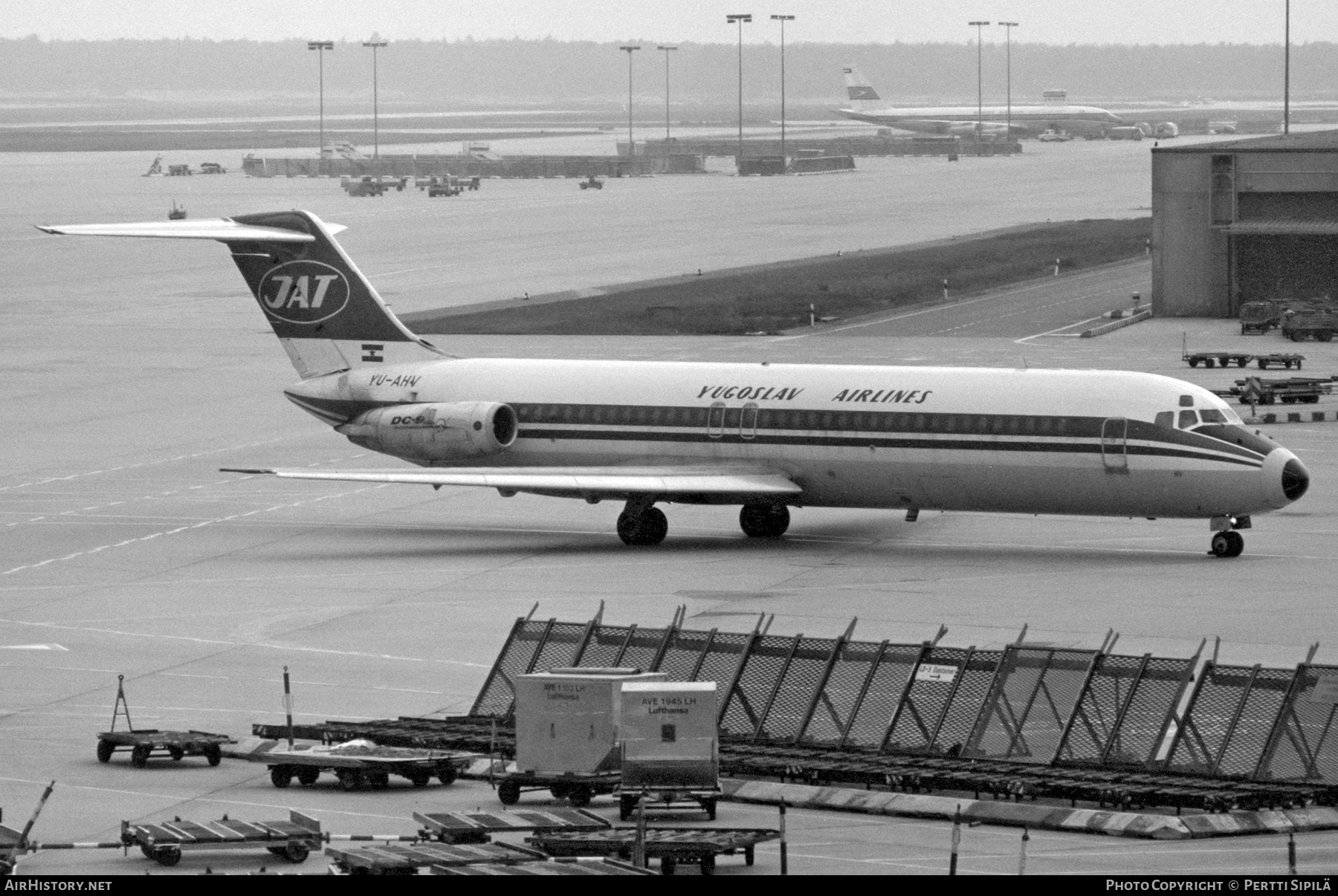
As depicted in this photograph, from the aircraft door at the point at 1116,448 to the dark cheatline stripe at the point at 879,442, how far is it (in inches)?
4.0

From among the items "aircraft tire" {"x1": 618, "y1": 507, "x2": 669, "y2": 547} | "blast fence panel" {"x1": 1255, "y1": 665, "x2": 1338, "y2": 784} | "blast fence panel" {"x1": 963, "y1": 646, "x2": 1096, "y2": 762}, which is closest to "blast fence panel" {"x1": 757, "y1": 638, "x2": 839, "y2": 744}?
"blast fence panel" {"x1": 963, "y1": 646, "x2": 1096, "y2": 762}

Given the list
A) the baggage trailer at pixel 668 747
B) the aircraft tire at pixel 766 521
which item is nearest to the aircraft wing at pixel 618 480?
the aircraft tire at pixel 766 521

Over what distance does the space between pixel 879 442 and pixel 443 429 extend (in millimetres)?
8973

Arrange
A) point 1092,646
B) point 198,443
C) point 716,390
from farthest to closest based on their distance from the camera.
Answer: point 198,443
point 716,390
point 1092,646

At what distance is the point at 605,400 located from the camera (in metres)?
45.7

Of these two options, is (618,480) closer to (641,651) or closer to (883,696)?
(641,651)

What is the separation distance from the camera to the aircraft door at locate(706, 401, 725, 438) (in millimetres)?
44438

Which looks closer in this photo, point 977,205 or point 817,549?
point 817,549

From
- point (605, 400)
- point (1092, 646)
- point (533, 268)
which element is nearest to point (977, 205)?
point (533, 268)

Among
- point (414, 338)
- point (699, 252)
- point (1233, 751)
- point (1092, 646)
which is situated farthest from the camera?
point (699, 252)

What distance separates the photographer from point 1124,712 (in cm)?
2589

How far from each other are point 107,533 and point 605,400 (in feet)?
32.8

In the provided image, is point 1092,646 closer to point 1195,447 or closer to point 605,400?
point 1195,447

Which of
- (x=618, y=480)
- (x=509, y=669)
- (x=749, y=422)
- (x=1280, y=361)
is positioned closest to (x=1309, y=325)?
(x=1280, y=361)
